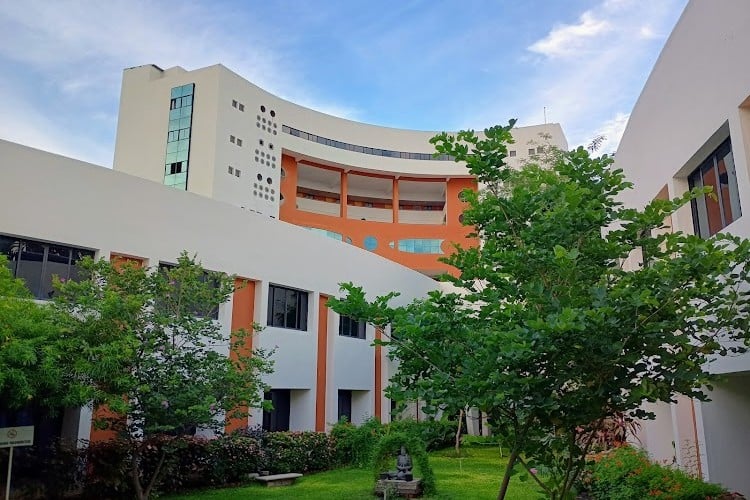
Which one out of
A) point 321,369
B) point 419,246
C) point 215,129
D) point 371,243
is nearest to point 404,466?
point 321,369

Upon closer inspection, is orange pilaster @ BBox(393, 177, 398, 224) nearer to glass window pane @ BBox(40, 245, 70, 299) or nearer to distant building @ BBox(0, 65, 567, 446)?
distant building @ BBox(0, 65, 567, 446)

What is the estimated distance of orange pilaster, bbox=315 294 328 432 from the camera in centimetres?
1928

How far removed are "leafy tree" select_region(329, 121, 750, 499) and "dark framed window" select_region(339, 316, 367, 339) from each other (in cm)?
1515

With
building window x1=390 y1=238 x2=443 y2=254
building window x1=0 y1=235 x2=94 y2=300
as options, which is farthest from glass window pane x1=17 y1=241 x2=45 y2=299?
building window x1=390 y1=238 x2=443 y2=254

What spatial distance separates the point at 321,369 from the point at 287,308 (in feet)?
8.51

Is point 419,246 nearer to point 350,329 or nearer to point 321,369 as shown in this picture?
point 350,329

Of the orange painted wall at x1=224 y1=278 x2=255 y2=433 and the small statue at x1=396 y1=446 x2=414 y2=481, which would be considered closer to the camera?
the small statue at x1=396 y1=446 x2=414 y2=481

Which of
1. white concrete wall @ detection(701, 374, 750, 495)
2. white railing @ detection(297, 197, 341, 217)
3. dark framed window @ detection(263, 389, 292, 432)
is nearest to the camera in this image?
white concrete wall @ detection(701, 374, 750, 495)

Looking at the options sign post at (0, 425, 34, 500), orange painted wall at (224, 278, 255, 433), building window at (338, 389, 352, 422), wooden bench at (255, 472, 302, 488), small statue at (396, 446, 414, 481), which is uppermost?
orange painted wall at (224, 278, 255, 433)

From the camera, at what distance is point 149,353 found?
33.4ft

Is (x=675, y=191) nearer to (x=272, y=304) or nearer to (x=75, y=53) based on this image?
(x=272, y=304)

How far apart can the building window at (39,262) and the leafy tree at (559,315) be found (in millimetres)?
8483

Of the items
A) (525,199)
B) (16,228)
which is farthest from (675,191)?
(16,228)

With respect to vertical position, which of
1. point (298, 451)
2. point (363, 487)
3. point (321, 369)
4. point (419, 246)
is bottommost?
point (363, 487)
